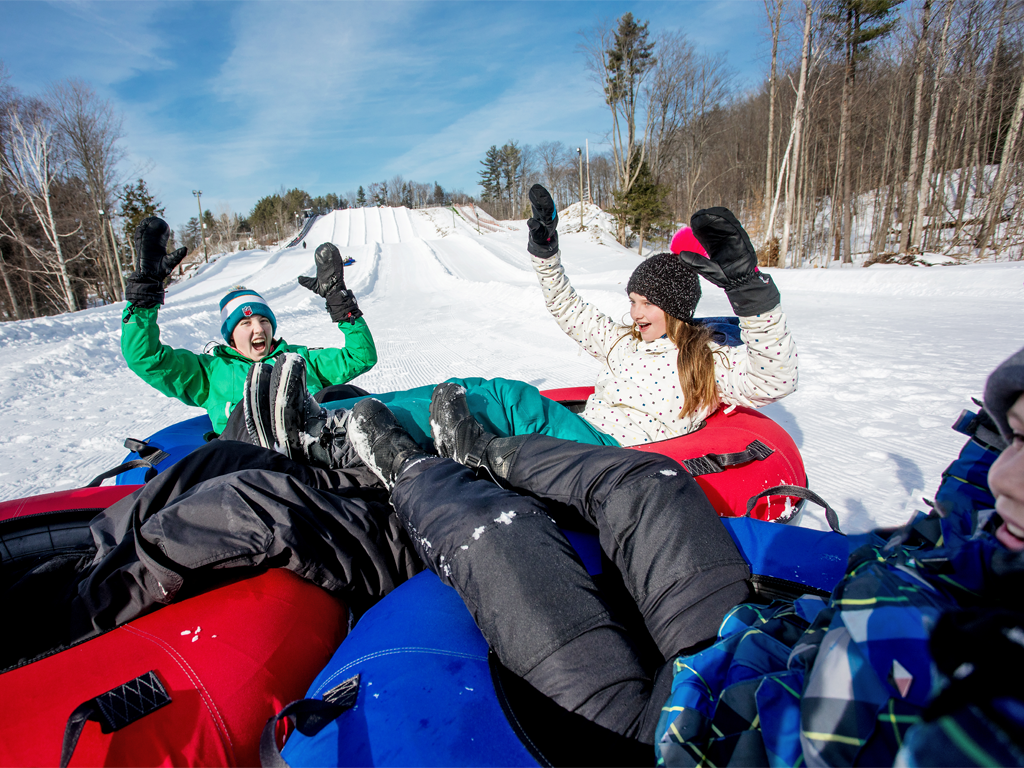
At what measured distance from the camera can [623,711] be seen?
878mm

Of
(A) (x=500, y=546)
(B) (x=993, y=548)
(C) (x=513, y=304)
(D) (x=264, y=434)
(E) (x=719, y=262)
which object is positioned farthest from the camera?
(C) (x=513, y=304)

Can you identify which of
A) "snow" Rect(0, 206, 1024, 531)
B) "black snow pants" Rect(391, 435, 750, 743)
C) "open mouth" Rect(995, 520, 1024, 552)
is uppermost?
"open mouth" Rect(995, 520, 1024, 552)

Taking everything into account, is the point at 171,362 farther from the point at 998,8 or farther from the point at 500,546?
the point at 998,8

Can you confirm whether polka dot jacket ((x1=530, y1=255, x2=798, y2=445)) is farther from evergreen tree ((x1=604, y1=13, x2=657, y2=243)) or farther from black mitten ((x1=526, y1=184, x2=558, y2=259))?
evergreen tree ((x1=604, y1=13, x2=657, y2=243))

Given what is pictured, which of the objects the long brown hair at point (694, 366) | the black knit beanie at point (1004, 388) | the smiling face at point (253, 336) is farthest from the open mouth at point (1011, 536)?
the smiling face at point (253, 336)

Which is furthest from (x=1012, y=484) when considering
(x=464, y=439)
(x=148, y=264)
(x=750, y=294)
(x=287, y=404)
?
(x=148, y=264)

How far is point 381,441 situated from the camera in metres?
1.63

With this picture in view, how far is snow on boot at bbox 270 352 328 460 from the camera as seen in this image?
1.88 meters

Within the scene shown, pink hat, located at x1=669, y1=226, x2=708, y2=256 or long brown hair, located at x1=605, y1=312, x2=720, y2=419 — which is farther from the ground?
pink hat, located at x1=669, y1=226, x2=708, y2=256

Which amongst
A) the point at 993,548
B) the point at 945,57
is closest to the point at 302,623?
the point at 993,548

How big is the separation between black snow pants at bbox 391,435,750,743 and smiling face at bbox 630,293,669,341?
3.15ft

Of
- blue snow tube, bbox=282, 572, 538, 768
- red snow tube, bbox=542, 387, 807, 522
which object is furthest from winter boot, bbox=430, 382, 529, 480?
red snow tube, bbox=542, 387, 807, 522

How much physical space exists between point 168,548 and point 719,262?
5.85 ft

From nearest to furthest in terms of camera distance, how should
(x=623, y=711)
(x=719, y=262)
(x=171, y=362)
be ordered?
(x=623, y=711) → (x=719, y=262) → (x=171, y=362)
